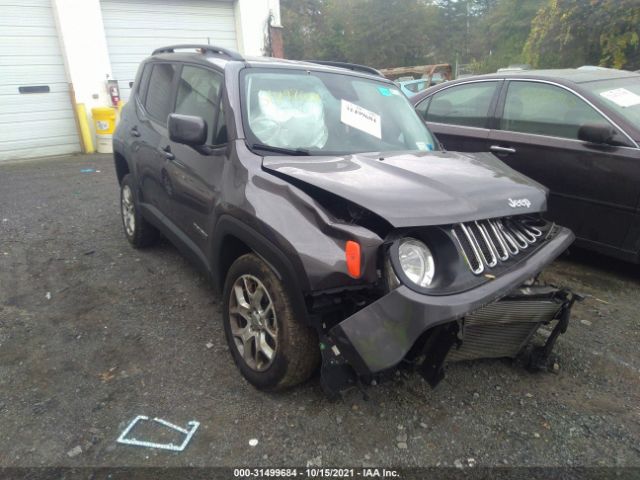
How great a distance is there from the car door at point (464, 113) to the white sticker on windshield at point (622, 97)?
101 cm

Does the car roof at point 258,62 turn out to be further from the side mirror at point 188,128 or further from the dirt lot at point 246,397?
the dirt lot at point 246,397

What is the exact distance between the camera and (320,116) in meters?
3.04

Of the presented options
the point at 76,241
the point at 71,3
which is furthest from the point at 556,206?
the point at 71,3

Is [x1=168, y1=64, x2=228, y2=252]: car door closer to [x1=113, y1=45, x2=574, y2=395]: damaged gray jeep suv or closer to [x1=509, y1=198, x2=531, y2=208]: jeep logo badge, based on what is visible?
[x1=113, y1=45, x2=574, y2=395]: damaged gray jeep suv

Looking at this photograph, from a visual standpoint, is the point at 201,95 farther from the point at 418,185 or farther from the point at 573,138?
the point at 573,138

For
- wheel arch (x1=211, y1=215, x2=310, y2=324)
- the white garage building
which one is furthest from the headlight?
the white garage building

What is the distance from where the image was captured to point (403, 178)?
7.96 ft

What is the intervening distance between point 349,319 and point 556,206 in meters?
2.95

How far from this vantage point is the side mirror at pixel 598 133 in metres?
3.69

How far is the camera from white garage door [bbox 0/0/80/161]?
9773mm

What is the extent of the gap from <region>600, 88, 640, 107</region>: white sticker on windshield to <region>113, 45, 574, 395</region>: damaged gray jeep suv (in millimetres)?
1668

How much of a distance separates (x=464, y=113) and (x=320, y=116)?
2579 mm

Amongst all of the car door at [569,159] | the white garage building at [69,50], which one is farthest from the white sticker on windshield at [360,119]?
the white garage building at [69,50]

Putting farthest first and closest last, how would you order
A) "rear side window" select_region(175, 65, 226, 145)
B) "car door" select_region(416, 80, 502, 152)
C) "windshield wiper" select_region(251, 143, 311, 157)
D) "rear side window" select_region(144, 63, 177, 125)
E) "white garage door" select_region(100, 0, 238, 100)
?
"white garage door" select_region(100, 0, 238, 100)
"car door" select_region(416, 80, 502, 152)
"rear side window" select_region(144, 63, 177, 125)
"rear side window" select_region(175, 65, 226, 145)
"windshield wiper" select_region(251, 143, 311, 157)
